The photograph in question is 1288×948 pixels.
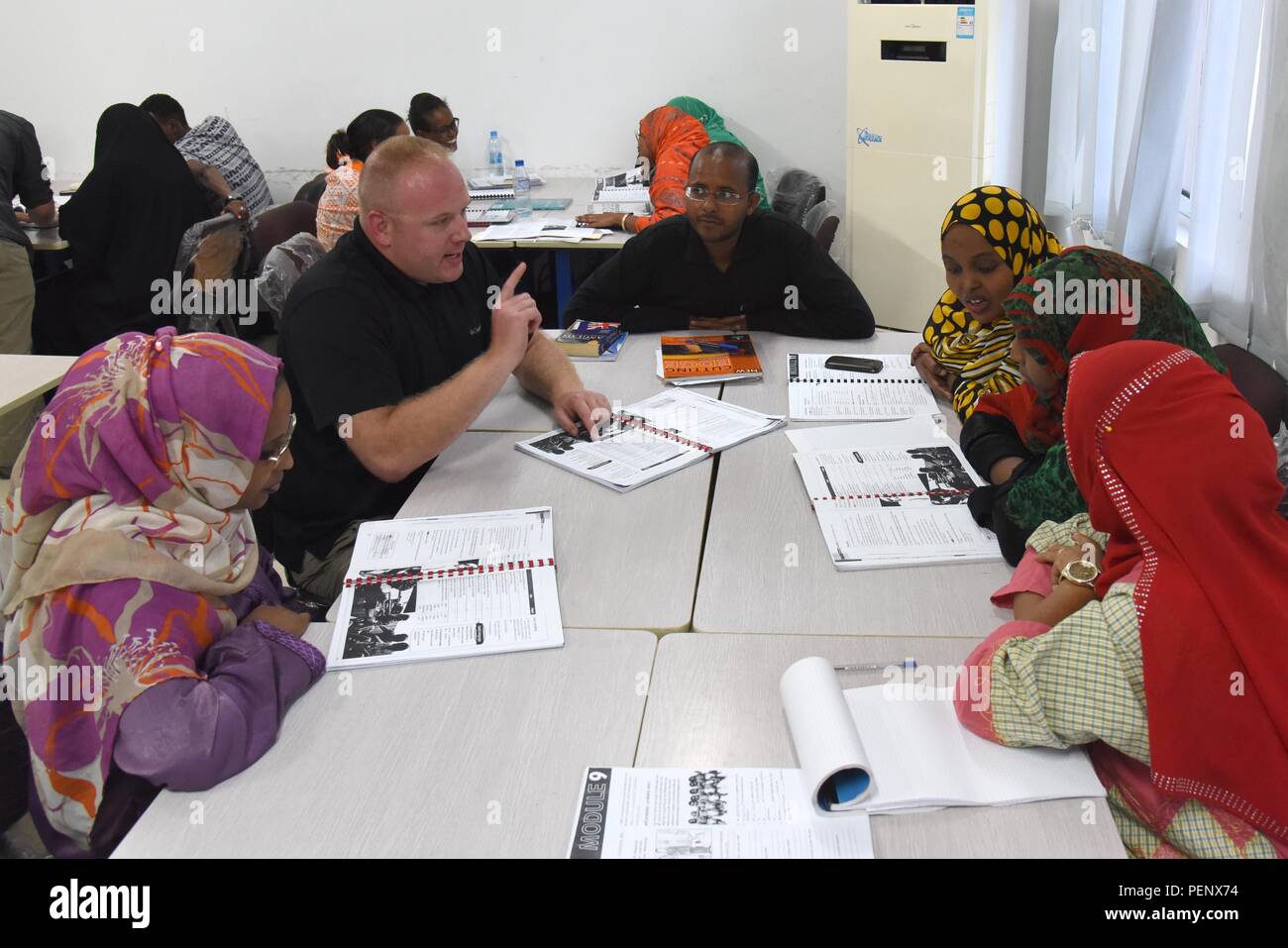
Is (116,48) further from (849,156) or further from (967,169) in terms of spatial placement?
(967,169)

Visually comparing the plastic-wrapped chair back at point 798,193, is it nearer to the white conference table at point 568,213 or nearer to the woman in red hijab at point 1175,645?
the white conference table at point 568,213

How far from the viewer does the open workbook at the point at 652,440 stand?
6.75 ft

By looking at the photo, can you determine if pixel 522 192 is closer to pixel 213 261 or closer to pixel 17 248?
pixel 213 261

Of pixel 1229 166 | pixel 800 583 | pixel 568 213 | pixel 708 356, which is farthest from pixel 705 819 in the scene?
pixel 568 213

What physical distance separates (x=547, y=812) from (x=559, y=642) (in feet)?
1.09

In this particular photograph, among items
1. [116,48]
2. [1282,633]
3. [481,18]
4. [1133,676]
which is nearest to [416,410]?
[1133,676]

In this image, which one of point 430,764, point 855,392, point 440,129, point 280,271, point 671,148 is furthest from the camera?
point 440,129

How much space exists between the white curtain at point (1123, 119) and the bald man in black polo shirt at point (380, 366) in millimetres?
1771

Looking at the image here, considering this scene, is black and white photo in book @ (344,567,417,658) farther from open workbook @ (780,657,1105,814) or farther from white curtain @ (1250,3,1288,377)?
white curtain @ (1250,3,1288,377)

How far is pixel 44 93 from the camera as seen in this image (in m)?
5.54

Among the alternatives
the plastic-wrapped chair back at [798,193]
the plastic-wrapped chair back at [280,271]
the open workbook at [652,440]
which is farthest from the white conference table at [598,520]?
the plastic-wrapped chair back at [798,193]

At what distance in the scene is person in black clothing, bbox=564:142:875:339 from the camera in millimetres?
2822

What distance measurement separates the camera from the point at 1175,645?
1171 millimetres

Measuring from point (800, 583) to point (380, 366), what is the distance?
39.1 inches
